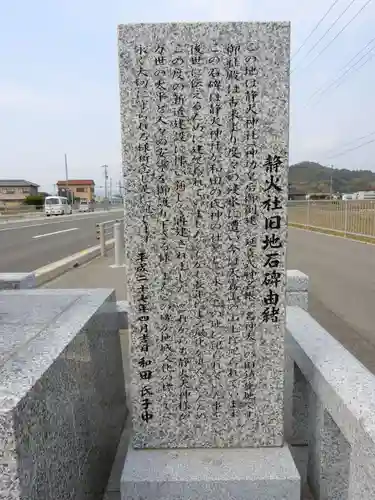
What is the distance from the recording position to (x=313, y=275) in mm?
8203

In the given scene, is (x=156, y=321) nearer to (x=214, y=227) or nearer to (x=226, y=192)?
(x=214, y=227)

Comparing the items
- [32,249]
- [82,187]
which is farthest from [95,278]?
[82,187]

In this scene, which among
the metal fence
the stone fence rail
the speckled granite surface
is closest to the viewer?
the speckled granite surface

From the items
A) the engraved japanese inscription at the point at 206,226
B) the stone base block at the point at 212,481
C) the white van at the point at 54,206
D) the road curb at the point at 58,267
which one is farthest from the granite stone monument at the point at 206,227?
the white van at the point at 54,206

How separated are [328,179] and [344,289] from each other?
229 ft

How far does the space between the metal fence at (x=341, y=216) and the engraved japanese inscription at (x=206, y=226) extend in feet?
31.6

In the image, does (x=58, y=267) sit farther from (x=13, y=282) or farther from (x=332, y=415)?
(x=332, y=415)

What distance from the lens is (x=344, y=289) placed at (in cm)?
698

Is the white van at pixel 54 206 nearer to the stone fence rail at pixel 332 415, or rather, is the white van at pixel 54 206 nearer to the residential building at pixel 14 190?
the residential building at pixel 14 190

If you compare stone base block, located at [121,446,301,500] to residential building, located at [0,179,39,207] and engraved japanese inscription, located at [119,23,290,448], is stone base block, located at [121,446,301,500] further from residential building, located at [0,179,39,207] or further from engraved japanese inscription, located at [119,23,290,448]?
residential building, located at [0,179,39,207]

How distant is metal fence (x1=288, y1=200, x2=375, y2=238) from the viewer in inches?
500

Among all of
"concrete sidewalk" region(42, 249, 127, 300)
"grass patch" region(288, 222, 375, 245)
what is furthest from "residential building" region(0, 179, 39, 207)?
"concrete sidewalk" region(42, 249, 127, 300)

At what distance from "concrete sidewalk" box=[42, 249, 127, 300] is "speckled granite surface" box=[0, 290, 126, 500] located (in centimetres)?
373

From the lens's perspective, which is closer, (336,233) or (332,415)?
(332,415)
